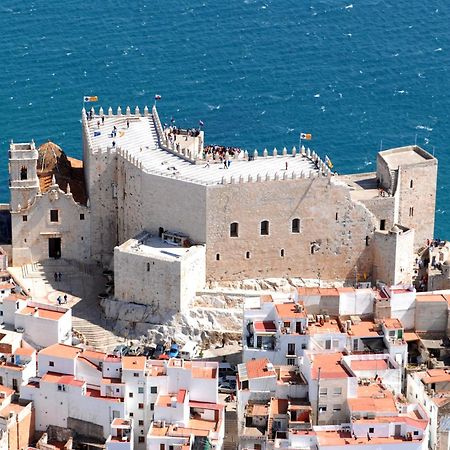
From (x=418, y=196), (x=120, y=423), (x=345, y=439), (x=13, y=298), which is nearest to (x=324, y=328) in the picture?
(x=345, y=439)

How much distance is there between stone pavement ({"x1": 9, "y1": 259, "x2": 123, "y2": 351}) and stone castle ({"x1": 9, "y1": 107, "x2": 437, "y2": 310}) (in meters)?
1.15

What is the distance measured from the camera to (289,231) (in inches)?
5546

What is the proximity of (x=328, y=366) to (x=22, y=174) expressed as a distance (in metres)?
35.9

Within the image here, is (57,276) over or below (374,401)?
over

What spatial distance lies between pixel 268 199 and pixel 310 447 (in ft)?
89.5

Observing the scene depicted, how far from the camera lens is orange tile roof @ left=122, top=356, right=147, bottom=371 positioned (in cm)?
12631

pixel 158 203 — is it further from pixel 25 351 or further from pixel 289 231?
pixel 25 351

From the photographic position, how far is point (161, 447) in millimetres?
122188

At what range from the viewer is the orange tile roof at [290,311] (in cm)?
13112

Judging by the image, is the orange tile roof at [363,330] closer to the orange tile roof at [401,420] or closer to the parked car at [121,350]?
the orange tile roof at [401,420]

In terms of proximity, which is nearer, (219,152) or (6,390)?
(6,390)

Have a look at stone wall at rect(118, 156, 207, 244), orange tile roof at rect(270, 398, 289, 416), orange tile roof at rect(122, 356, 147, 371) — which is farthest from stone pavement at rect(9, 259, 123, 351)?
orange tile roof at rect(270, 398, 289, 416)

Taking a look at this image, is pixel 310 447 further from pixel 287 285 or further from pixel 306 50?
pixel 306 50

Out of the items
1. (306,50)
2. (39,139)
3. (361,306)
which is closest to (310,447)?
(361,306)
